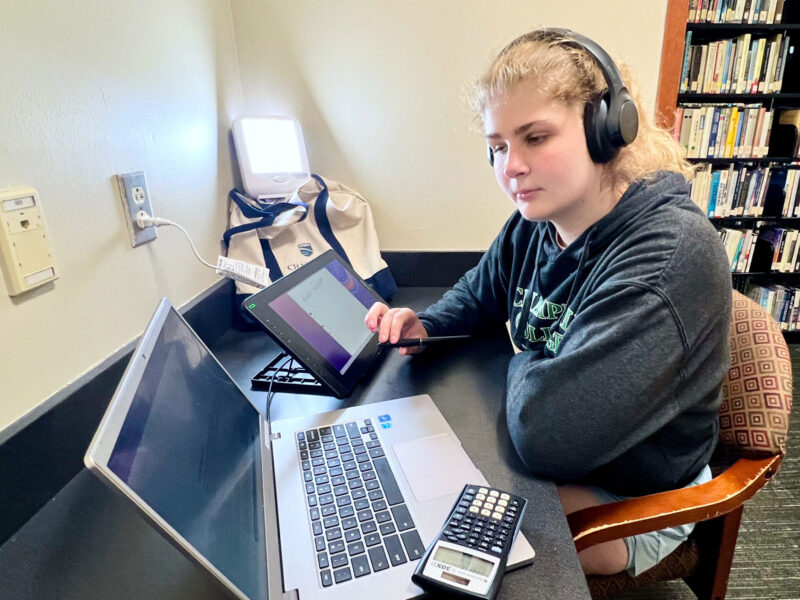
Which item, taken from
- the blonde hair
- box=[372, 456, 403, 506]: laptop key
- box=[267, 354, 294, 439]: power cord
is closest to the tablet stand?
box=[267, 354, 294, 439]: power cord

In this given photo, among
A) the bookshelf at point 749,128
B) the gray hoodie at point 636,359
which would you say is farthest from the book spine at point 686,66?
the gray hoodie at point 636,359

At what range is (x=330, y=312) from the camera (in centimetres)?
87

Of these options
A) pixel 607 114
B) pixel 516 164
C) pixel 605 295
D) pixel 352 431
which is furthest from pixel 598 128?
pixel 352 431

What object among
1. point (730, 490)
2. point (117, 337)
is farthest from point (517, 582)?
point (117, 337)

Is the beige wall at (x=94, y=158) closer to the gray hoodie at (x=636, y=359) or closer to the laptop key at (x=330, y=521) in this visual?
the laptop key at (x=330, y=521)

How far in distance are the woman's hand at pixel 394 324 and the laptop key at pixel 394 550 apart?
1.35 feet

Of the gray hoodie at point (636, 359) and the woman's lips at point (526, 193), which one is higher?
the woman's lips at point (526, 193)

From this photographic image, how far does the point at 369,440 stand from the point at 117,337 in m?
0.43

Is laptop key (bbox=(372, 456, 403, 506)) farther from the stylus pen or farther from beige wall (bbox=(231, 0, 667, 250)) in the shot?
beige wall (bbox=(231, 0, 667, 250))

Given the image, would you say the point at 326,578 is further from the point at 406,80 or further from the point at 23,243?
the point at 406,80

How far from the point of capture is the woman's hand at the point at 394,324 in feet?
2.89

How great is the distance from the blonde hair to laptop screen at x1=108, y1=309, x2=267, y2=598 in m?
0.58

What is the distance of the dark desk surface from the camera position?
0.47 m

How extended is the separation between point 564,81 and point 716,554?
2.65 feet
